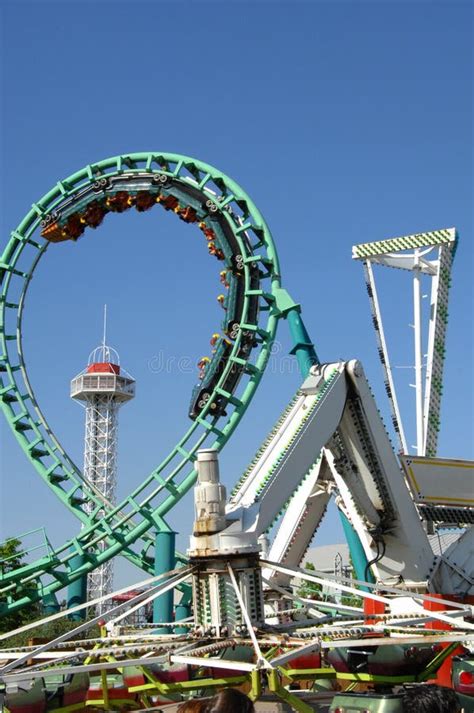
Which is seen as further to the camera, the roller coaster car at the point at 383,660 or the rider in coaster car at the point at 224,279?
the rider in coaster car at the point at 224,279

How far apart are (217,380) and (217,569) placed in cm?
1557

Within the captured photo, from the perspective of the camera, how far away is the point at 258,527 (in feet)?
43.1

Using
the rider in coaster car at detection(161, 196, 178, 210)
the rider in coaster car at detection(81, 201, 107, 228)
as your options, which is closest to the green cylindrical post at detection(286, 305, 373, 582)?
the rider in coaster car at detection(161, 196, 178, 210)

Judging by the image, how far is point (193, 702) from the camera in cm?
395

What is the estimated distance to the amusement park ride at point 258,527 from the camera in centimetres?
1041

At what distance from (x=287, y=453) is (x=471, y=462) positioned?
911cm

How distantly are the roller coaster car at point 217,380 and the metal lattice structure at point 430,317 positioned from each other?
8565 millimetres

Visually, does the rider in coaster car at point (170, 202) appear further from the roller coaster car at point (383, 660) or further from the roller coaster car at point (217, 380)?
the roller coaster car at point (383, 660)

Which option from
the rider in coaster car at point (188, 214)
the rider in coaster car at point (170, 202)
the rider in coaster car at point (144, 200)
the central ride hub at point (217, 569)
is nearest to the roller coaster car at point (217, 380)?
the rider in coaster car at point (188, 214)

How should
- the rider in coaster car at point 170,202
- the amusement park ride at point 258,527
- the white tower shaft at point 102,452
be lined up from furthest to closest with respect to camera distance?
the white tower shaft at point 102,452
the rider in coaster car at point 170,202
the amusement park ride at point 258,527

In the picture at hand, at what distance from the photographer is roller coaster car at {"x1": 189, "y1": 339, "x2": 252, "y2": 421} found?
27125 mm

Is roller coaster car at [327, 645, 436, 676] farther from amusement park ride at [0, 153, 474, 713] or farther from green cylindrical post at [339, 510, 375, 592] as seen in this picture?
green cylindrical post at [339, 510, 375, 592]

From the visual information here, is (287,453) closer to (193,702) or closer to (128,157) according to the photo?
(193,702)

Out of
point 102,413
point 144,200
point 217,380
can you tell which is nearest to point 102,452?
point 102,413
